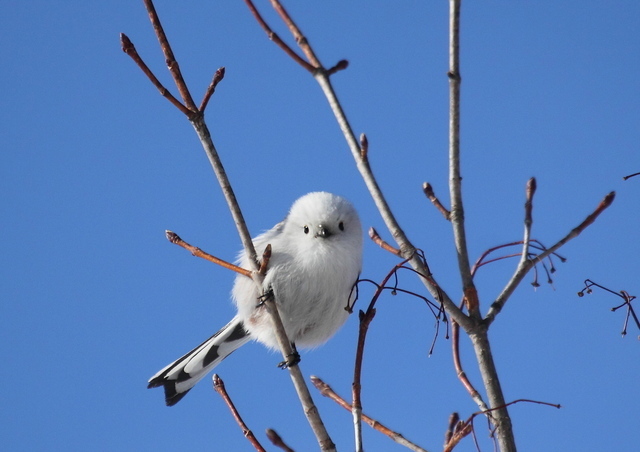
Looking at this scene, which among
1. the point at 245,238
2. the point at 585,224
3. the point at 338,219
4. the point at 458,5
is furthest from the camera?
the point at 338,219

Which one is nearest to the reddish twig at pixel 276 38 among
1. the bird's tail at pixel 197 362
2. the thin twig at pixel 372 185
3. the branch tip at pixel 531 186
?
the thin twig at pixel 372 185

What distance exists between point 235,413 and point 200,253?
15.3 inches

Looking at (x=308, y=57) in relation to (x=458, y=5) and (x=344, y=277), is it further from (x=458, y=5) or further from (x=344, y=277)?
(x=344, y=277)

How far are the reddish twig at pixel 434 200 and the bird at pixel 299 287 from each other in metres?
0.87

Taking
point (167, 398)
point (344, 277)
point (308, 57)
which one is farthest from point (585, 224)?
point (167, 398)

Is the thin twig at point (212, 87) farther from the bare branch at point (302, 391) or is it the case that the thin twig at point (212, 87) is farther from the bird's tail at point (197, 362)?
the bird's tail at point (197, 362)

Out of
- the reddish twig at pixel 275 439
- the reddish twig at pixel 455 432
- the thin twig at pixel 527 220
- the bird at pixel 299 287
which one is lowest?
the reddish twig at pixel 275 439

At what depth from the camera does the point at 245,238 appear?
5.36 feet

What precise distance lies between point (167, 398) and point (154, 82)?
1561 millimetres

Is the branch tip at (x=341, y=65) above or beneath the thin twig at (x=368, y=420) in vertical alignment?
above

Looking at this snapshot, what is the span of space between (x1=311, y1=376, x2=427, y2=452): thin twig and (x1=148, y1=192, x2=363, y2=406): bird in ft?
2.13

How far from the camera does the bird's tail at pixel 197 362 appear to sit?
2715 millimetres

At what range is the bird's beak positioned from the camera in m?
2.58

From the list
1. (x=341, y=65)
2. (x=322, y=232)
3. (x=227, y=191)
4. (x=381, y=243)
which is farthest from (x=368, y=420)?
(x=322, y=232)
